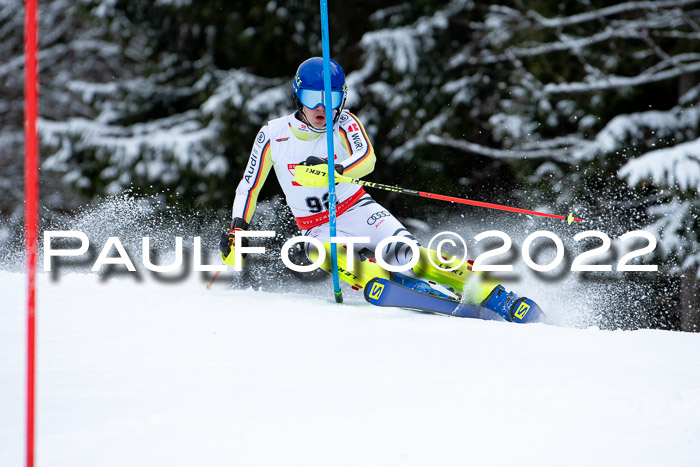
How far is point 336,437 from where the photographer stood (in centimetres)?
238

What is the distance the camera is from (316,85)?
4.76m

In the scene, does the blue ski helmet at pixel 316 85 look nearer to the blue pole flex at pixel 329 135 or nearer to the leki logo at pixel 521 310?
the blue pole flex at pixel 329 135

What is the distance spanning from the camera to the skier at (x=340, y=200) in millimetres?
4762

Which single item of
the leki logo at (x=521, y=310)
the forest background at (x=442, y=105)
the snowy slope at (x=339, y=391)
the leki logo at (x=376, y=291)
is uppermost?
the forest background at (x=442, y=105)

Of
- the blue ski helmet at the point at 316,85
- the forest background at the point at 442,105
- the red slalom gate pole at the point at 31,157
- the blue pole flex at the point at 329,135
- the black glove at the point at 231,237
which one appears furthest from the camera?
the forest background at the point at 442,105

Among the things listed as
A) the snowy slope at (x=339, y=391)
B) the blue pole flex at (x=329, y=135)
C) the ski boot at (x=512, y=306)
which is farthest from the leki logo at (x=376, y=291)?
the ski boot at (x=512, y=306)

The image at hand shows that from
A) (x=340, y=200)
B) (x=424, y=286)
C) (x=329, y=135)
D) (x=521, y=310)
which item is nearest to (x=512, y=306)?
(x=521, y=310)

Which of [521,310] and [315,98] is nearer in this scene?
[521,310]

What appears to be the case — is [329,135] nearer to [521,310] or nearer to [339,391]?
[521,310]

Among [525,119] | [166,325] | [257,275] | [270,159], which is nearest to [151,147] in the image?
[257,275]

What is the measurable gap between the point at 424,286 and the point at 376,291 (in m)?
0.34

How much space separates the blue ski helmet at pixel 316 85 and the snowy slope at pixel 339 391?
1.45 metres

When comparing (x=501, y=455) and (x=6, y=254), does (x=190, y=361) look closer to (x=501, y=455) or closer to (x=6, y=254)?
(x=501, y=455)

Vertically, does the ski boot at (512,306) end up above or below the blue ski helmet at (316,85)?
below
